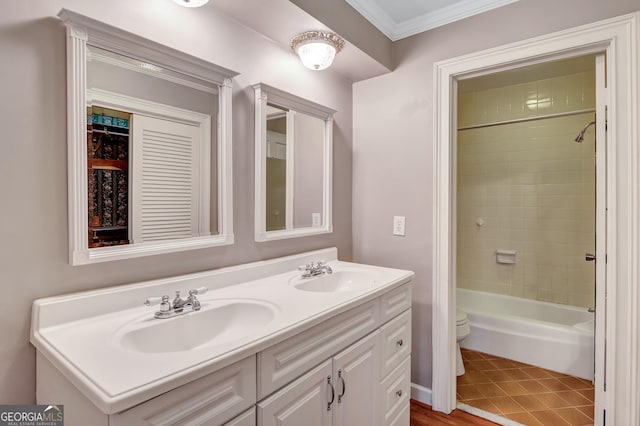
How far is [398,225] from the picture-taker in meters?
2.16

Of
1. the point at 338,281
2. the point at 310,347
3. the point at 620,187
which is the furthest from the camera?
the point at 338,281

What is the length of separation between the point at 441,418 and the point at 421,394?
0.17 meters

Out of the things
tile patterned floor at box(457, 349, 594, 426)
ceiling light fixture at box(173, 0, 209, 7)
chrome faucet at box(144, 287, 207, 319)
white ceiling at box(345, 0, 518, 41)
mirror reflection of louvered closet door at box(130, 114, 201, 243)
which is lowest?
tile patterned floor at box(457, 349, 594, 426)

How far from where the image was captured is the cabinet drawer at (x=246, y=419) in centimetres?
88

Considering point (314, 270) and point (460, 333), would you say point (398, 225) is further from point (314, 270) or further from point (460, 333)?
point (460, 333)

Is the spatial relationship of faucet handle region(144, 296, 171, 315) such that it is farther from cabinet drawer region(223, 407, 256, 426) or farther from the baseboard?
the baseboard

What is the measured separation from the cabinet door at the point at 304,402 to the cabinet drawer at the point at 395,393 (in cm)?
45

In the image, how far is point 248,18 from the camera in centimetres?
154

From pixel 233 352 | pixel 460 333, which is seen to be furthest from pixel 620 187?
pixel 233 352

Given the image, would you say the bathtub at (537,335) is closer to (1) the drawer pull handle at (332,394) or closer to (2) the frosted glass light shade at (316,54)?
(1) the drawer pull handle at (332,394)

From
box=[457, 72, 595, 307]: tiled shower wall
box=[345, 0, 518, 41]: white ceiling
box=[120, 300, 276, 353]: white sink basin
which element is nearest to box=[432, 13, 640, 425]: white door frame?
box=[345, 0, 518, 41]: white ceiling

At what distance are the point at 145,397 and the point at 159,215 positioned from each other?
78 centimetres

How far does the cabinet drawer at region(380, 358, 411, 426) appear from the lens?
61.3 inches

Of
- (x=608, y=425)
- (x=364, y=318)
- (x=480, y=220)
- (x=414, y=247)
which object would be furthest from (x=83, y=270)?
(x=480, y=220)
